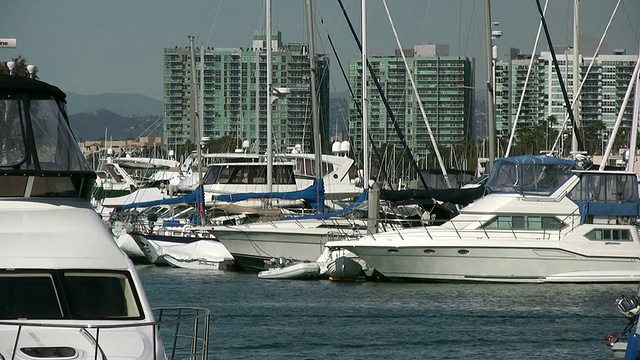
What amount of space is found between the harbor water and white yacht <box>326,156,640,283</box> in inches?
20.3

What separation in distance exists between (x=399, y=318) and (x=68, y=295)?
1822 cm

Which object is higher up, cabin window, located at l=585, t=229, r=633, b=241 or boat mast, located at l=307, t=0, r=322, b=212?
boat mast, located at l=307, t=0, r=322, b=212

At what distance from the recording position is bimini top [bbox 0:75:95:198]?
1239cm

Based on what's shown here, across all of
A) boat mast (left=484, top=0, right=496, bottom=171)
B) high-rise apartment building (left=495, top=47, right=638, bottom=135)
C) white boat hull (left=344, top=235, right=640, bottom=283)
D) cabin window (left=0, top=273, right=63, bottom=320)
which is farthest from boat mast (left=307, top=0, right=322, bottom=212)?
high-rise apartment building (left=495, top=47, right=638, bottom=135)

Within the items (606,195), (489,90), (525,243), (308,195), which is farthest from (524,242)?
(308,195)

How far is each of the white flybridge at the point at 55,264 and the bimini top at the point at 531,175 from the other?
85.0 ft

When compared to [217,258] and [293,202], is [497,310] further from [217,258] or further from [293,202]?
[293,202]

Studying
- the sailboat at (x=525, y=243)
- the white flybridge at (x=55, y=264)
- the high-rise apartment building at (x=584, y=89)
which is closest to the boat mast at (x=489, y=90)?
the sailboat at (x=525, y=243)

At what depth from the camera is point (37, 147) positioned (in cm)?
1287

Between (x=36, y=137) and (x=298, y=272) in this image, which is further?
(x=298, y=272)

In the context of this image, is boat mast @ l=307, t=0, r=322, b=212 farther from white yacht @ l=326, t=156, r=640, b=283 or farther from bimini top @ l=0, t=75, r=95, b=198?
bimini top @ l=0, t=75, r=95, b=198

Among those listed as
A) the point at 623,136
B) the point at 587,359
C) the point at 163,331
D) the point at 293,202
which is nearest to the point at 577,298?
the point at 587,359

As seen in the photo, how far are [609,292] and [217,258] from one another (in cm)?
1660

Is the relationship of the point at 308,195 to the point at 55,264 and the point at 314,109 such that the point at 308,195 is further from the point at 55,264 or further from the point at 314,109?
the point at 55,264
